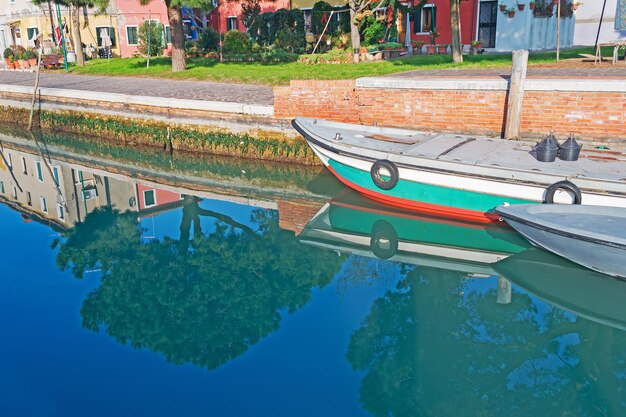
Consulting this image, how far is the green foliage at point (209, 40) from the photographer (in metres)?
26.1

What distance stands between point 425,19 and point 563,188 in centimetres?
1762

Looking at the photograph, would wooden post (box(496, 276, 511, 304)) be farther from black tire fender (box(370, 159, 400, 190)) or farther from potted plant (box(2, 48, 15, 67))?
potted plant (box(2, 48, 15, 67))

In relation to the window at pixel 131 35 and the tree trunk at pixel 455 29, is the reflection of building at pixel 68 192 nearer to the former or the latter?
the tree trunk at pixel 455 29

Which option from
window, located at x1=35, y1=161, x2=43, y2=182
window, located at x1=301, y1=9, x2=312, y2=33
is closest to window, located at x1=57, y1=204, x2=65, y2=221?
window, located at x1=35, y1=161, x2=43, y2=182

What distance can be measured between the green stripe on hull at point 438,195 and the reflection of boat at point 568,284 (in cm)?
98

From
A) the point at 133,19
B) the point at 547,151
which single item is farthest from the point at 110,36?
the point at 547,151

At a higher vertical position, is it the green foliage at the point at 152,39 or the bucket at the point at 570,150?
the green foliage at the point at 152,39

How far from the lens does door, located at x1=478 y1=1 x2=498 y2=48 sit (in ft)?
74.1

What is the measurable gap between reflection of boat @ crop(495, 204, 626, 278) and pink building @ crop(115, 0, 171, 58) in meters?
25.0

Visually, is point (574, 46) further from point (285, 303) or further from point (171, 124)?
point (285, 303)

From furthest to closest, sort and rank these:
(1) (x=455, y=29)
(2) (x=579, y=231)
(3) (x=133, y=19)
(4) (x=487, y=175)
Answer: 1. (3) (x=133, y=19)
2. (1) (x=455, y=29)
3. (4) (x=487, y=175)
4. (2) (x=579, y=231)

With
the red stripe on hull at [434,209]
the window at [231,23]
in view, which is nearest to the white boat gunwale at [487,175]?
the red stripe on hull at [434,209]

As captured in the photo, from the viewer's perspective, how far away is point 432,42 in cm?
2364

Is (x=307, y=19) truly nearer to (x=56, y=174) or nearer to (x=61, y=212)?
(x=56, y=174)
